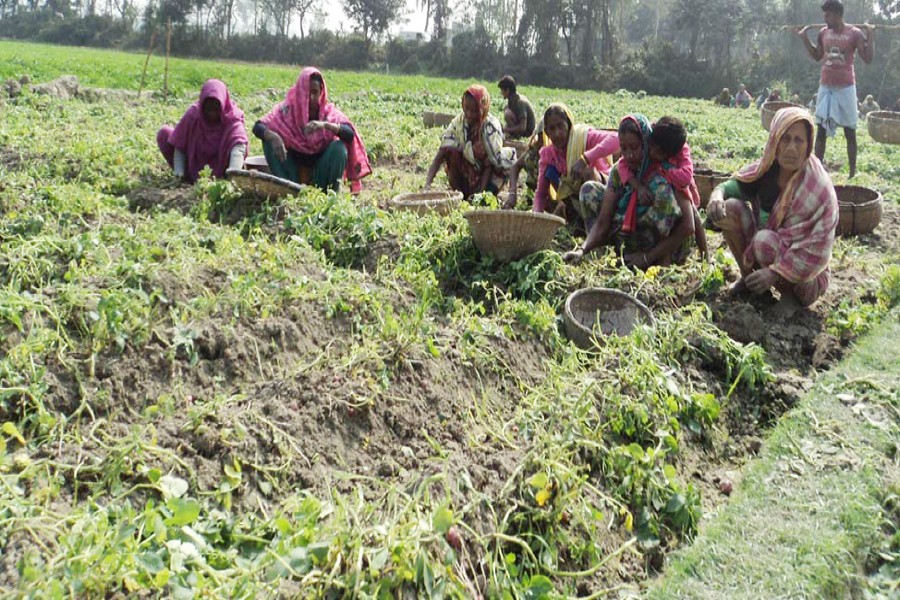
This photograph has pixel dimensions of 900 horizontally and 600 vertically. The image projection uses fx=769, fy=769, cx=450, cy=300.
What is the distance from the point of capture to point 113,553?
6.43 feet

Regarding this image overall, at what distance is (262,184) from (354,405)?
307 cm

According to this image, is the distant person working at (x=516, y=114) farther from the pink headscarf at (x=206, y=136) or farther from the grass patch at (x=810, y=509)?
the grass patch at (x=810, y=509)

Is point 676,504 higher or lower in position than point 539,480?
lower

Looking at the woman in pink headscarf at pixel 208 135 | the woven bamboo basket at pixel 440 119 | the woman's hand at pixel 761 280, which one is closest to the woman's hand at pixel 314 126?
the woman in pink headscarf at pixel 208 135

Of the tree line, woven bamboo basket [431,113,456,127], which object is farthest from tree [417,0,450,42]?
woven bamboo basket [431,113,456,127]

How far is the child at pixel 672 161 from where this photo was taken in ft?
15.9

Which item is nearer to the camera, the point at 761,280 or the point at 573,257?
the point at 761,280

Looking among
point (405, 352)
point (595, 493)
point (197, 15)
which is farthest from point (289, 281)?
point (197, 15)

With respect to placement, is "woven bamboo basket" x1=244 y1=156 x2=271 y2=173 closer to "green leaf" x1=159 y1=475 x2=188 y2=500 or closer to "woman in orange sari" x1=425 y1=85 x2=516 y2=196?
"woman in orange sari" x1=425 y1=85 x2=516 y2=196

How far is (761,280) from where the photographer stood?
14.5 feet

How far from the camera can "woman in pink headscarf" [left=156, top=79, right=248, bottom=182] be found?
667cm

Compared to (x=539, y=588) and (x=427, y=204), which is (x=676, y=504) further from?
(x=427, y=204)

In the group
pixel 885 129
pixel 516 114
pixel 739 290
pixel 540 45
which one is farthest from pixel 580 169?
pixel 540 45

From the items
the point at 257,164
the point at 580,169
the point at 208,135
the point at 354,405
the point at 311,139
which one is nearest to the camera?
the point at 354,405
